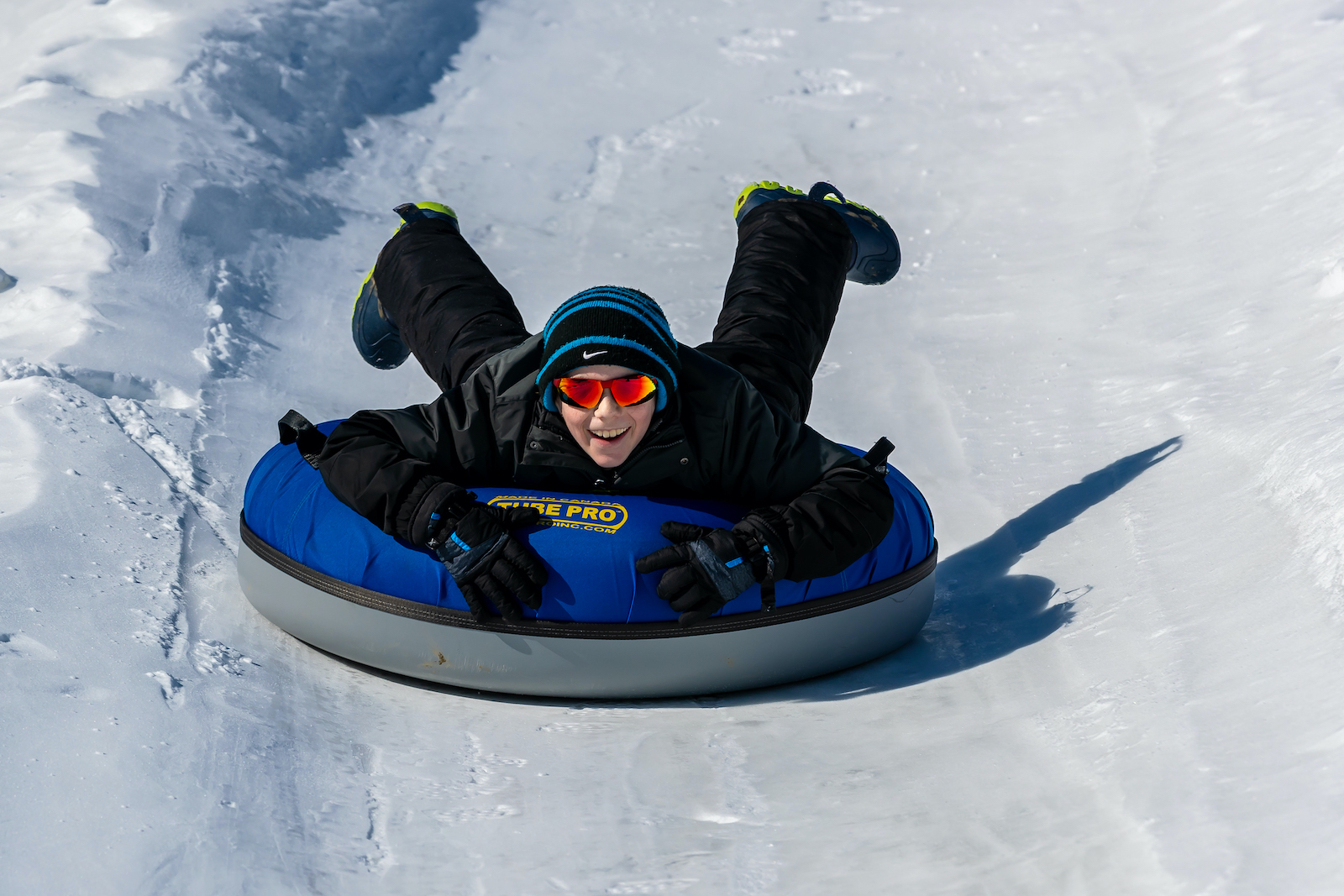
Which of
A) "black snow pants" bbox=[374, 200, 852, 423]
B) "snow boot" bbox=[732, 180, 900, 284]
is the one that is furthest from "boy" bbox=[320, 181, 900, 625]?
"snow boot" bbox=[732, 180, 900, 284]

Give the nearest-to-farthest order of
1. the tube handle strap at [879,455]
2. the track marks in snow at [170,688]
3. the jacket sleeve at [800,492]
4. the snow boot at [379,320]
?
1. the track marks in snow at [170,688]
2. the jacket sleeve at [800,492]
3. the tube handle strap at [879,455]
4. the snow boot at [379,320]

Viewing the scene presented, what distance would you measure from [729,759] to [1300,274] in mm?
3076

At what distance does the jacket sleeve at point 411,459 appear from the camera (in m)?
2.92

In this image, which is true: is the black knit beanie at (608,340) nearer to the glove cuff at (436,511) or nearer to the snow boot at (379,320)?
the glove cuff at (436,511)

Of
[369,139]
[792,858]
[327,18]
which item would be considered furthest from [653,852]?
[327,18]

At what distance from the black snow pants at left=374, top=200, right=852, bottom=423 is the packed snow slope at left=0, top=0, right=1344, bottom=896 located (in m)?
0.74

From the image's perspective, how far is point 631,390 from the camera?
299cm

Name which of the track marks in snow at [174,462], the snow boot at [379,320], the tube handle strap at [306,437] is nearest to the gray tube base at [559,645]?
the tube handle strap at [306,437]

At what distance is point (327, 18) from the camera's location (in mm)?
7598

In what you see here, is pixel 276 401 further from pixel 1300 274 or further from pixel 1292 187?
pixel 1292 187

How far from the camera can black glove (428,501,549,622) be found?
2848 mm

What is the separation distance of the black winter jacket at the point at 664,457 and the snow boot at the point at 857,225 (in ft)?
4.52

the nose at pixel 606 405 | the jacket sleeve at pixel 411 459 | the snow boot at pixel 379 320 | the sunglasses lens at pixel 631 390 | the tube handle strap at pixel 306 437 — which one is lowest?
the snow boot at pixel 379 320

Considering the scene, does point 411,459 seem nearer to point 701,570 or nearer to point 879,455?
point 701,570
